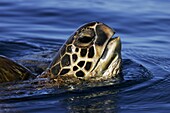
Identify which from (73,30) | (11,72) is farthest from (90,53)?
(73,30)

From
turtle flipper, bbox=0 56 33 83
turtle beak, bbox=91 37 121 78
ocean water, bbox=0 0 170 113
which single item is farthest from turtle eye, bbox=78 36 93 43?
turtle flipper, bbox=0 56 33 83

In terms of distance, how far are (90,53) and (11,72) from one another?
1.02 metres

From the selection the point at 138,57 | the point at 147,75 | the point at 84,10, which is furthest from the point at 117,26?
the point at 147,75

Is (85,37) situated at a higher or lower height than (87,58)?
higher

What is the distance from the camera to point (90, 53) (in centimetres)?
623

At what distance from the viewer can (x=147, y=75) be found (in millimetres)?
7020

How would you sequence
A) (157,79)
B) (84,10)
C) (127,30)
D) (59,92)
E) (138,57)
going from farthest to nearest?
(84,10), (127,30), (138,57), (157,79), (59,92)

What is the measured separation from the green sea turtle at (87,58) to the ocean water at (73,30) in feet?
0.56

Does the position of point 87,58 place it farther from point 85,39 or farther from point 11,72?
point 11,72

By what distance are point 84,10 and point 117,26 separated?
157 centimetres

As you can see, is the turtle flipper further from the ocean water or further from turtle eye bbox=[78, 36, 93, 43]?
turtle eye bbox=[78, 36, 93, 43]

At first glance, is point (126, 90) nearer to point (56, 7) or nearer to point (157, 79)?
point (157, 79)

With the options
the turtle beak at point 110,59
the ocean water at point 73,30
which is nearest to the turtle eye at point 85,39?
the turtle beak at point 110,59

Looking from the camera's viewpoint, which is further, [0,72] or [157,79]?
[157,79]
